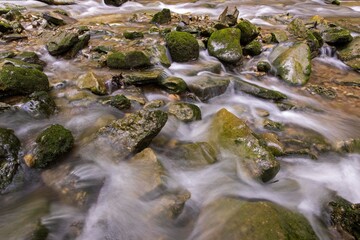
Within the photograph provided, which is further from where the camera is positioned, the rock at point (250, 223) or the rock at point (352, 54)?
the rock at point (352, 54)

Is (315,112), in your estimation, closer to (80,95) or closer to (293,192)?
(293,192)

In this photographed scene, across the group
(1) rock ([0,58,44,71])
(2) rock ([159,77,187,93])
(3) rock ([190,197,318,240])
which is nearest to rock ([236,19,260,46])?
(2) rock ([159,77,187,93])

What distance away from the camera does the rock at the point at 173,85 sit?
559cm

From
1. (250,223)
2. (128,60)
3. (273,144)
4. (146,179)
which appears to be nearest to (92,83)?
(128,60)

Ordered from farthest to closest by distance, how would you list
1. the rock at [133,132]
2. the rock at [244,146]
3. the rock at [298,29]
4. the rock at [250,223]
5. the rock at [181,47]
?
the rock at [298,29] → the rock at [181,47] → the rock at [133,132] → the rock at [244,146] → the rock at [250,223]

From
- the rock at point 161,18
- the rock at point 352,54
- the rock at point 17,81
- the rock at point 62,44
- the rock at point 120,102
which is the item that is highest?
the rock at point 17,81

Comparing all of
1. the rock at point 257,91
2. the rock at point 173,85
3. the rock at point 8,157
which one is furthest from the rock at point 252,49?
the rock at point 8,157

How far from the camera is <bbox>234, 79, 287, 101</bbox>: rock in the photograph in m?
5.93

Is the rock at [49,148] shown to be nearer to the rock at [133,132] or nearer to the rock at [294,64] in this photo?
the rock at [133,132]

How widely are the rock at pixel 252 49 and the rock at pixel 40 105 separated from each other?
5.06 meters

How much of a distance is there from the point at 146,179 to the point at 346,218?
2.27m

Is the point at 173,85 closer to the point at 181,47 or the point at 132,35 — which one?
the point at 181,47

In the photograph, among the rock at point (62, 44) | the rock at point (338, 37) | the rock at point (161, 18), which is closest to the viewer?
the rock at point (62, 44)

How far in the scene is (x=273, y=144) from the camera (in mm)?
4414
